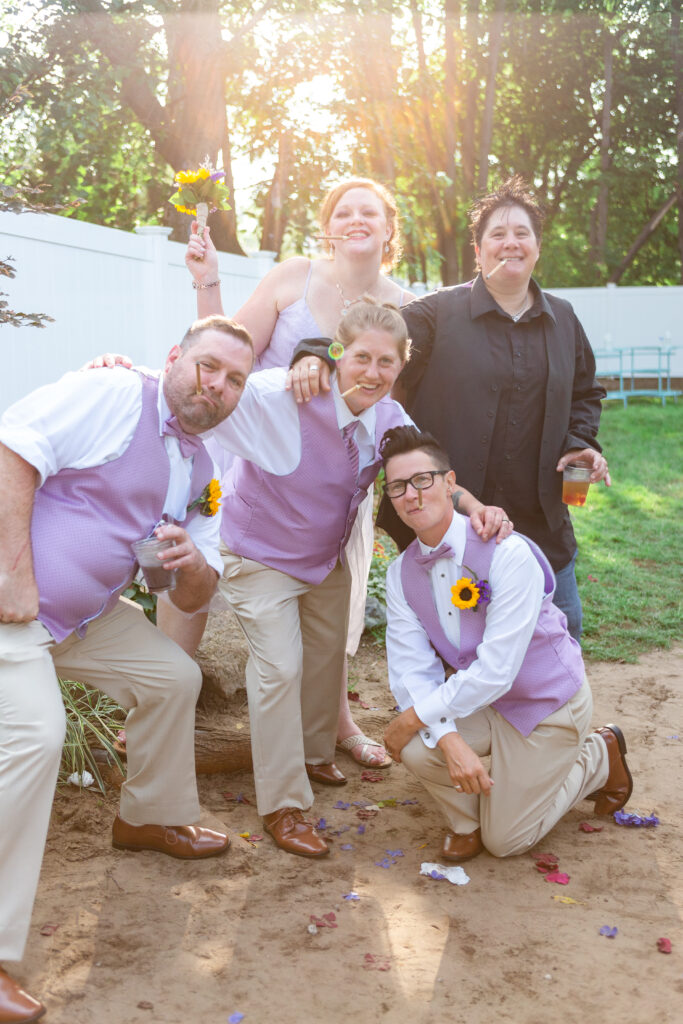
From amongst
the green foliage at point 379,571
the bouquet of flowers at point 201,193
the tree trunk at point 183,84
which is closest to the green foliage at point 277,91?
the tree trunk at point 183,84

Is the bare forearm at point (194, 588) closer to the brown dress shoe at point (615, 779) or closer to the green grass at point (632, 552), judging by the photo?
the brown dress shoe at point (615, 779)

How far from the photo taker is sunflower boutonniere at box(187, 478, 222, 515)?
3.56 metres

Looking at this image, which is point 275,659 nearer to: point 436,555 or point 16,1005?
point 436,555

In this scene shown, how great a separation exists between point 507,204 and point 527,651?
1813mm

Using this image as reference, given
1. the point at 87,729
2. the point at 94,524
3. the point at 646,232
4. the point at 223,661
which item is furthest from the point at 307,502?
the point at 646,232

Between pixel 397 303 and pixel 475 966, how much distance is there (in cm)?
263

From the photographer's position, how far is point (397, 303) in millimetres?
4395

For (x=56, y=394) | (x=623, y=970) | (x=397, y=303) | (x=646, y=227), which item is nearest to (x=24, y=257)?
(x=397, y=303)

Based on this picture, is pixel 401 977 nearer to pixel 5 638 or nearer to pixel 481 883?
pixel 481 883

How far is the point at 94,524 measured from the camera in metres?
3.21

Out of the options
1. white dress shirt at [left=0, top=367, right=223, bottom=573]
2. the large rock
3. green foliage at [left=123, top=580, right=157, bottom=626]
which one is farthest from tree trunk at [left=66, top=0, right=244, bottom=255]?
white dress shirt at [left=0, top=367, right=223, bottom=573]

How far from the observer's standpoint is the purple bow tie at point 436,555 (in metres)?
3.70

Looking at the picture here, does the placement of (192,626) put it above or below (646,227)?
below

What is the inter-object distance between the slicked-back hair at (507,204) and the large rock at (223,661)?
2.09 m
